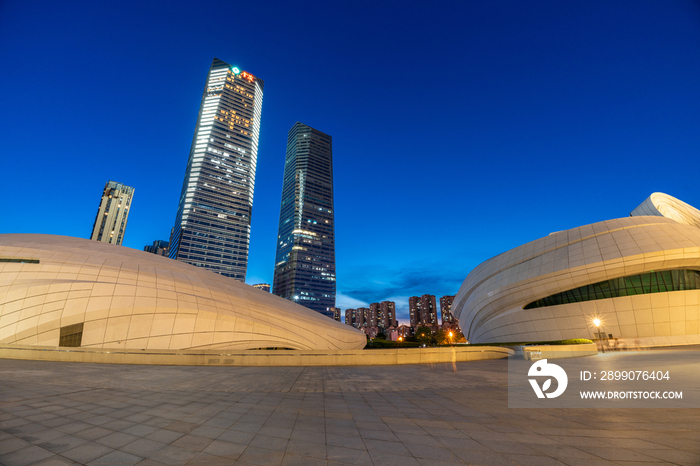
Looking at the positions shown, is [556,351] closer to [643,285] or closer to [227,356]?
[643,285]

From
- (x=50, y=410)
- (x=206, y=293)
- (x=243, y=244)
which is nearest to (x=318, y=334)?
(x=206, y=293)

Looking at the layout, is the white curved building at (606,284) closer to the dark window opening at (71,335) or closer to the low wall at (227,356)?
the low wall at (227,356)

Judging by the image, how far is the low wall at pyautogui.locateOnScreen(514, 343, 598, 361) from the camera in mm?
21372

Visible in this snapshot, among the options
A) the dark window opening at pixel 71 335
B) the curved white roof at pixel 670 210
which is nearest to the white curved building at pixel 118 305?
the dark window opening at pixel 71 335

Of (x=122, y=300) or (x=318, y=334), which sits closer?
(x=122, y=300)

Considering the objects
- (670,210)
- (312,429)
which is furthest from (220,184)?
(312,429)

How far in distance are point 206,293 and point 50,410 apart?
2109 centimetres

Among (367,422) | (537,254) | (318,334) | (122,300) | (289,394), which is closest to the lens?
(367,422)

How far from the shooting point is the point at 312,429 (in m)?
5.75

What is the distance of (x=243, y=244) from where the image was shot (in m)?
172

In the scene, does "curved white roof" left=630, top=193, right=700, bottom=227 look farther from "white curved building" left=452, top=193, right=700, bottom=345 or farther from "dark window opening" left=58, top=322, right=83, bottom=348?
"dark window opening" left=58, top=322, right=83, bottom=348

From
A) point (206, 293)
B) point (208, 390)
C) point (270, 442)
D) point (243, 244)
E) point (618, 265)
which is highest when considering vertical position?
point (243, 244)

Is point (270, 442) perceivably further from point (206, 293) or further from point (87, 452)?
point (206, 293)

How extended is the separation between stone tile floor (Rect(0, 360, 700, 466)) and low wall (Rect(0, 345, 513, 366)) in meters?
7.47
